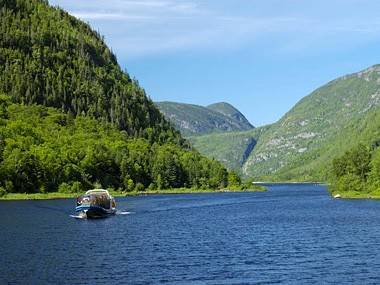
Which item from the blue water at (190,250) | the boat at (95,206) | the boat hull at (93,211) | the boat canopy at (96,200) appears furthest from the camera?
the boat canopy at (96,200)

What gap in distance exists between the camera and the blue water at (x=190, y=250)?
79125mm

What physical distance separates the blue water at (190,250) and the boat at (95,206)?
638 centimetres

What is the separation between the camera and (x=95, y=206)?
176 meters

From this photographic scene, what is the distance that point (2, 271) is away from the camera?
81.3m

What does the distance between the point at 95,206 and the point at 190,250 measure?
77.6 m

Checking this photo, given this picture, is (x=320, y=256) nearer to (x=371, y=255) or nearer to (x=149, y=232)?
(x=371, y=255)

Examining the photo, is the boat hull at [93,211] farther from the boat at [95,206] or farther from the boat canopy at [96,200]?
the boat canopy at [96,200]

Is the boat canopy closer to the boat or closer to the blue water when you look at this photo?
the boat

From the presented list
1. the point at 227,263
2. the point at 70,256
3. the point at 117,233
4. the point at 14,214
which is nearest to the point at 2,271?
the point at 70,256

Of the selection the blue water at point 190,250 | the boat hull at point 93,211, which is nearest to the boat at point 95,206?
the boat hull at point 93,211

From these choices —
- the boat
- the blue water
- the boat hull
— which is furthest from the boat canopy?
the blue water

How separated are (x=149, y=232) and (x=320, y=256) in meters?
46.2

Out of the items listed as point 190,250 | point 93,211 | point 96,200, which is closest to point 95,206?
point 93,211

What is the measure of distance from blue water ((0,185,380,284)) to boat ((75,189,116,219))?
20.9 feet
